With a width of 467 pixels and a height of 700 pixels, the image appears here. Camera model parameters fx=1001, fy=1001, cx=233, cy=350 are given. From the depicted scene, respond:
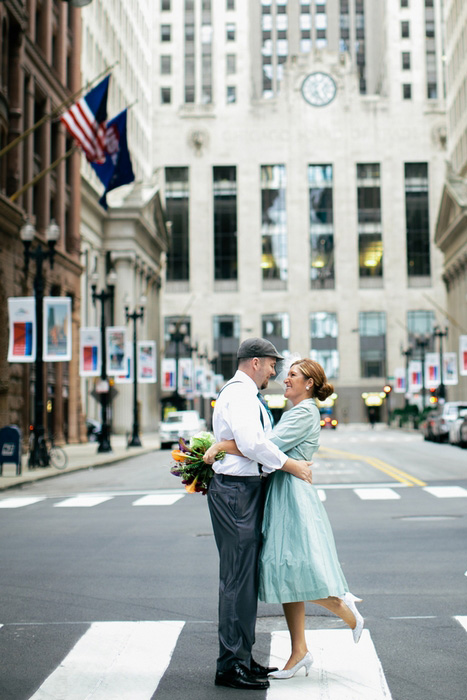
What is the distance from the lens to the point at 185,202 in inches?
4473

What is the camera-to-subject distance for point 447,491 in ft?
62.0

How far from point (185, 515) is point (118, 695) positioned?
399 inches

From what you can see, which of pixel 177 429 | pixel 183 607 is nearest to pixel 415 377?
pixel 177 429

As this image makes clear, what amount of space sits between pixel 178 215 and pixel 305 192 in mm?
14600

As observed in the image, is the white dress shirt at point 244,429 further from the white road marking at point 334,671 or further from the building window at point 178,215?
the building window at point 178,215

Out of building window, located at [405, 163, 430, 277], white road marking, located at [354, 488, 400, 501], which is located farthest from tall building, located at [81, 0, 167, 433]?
white road marking, located at [354, 488, 400, 501]

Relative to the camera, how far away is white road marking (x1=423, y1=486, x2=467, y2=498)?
1802 centimetres

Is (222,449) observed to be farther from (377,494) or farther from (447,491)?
(447,491)

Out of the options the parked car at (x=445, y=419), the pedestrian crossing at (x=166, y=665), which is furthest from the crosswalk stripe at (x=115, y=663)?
the parked car at (x=445, y=419)

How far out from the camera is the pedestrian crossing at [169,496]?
58.4 ft

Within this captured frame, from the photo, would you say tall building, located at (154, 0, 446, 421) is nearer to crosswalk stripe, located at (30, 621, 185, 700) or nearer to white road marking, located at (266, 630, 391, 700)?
crosswalk stripe, located at (30, 621, 185, 700)

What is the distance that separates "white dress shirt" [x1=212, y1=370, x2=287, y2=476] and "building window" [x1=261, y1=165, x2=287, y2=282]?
348 feet

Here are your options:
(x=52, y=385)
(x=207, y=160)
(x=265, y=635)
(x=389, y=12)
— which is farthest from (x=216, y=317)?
(x=265, y=635)

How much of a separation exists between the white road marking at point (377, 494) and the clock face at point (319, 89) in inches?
3931
